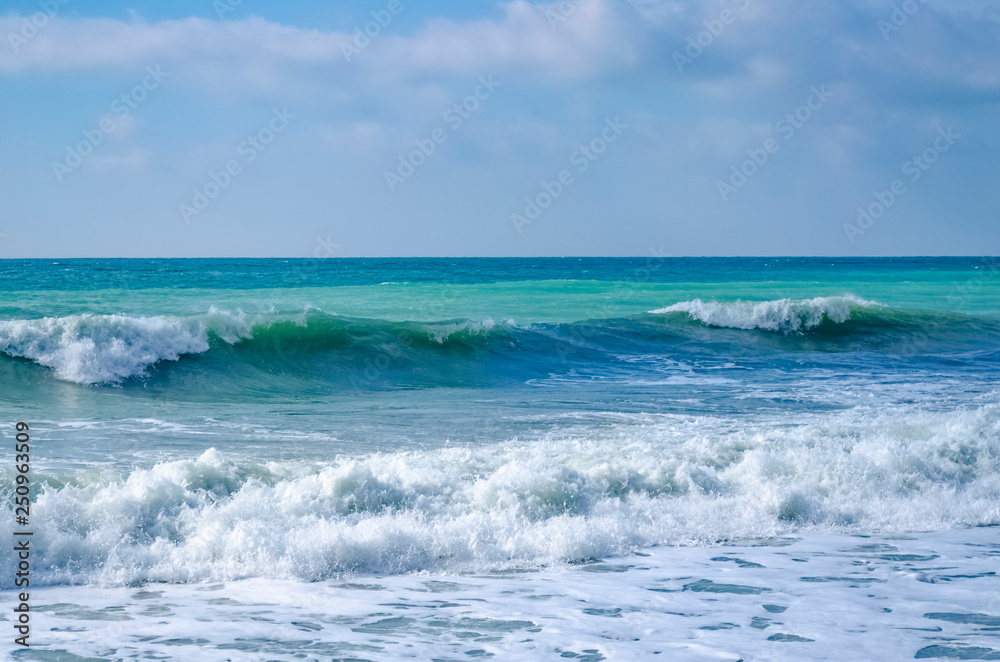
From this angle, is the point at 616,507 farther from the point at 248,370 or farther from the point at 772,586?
the point at 248,370

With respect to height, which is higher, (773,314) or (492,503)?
(773,314)

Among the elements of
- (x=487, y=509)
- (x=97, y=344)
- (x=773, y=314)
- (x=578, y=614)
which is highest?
(x=773, y=314)

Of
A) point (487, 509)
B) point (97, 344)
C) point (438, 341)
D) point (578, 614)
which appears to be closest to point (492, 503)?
point (487, 509)

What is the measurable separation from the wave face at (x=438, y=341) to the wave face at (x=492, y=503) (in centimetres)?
688

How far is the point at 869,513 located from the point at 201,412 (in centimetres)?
848

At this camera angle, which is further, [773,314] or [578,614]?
[773,314]

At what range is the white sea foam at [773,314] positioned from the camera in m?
23.1

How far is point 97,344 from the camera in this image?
46.0ft

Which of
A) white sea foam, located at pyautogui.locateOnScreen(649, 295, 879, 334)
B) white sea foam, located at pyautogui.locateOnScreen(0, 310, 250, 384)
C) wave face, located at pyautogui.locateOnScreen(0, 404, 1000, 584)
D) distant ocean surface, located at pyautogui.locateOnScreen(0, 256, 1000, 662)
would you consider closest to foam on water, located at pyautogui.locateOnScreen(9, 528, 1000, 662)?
distant ocean surface, located at pyautogui.locateOnScreen(0, 256, 1000, 662)

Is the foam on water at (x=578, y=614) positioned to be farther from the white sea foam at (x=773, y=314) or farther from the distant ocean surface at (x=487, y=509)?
the white sea foam at (x=773, y=314)

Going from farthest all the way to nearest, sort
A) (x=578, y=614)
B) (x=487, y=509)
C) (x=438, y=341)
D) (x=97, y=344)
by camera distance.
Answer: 1. (x=438, y=341)
2. (x=97, y=344)
3. (x=487, y=509)
4. (x=578, y=614)

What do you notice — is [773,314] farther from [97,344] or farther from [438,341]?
[97,344]

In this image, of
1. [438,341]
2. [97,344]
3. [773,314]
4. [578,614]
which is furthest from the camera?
[773,314]

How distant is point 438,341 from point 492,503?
11.1 m
